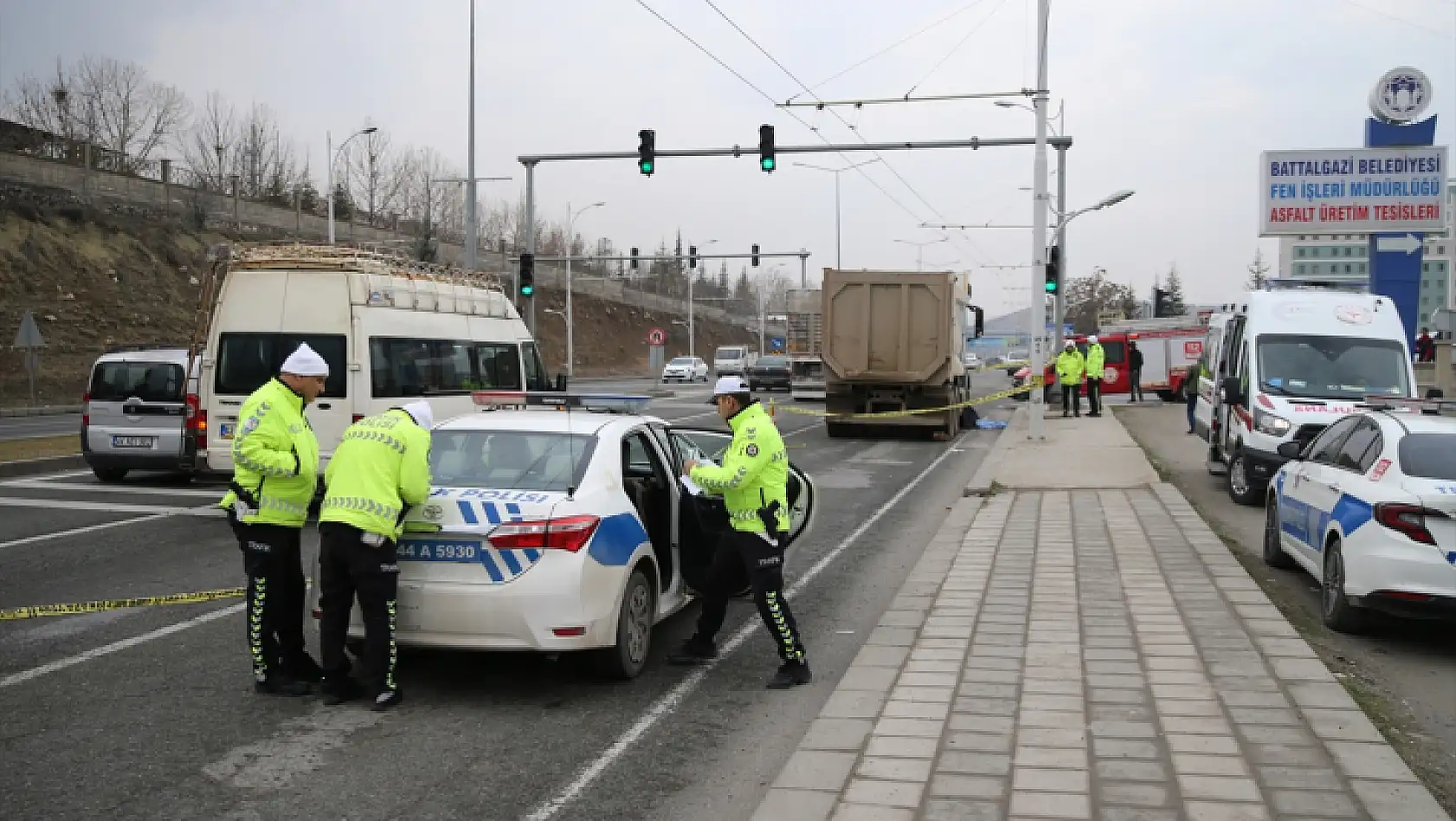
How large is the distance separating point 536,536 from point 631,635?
96cm

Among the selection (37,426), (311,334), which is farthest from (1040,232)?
(37,426)

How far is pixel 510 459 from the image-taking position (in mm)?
6902

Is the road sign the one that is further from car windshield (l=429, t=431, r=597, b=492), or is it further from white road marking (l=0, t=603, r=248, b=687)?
car windshield (l=429, t=431, r=597, b=492)

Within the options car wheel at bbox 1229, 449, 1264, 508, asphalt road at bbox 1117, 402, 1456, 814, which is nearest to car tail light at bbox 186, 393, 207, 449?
asphalt road at bbox 1117, 402, 1456, 814

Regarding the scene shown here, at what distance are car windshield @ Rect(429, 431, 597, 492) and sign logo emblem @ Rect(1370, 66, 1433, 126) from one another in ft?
78.5

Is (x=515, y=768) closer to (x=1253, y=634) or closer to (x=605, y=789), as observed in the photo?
(x=605, y=789)

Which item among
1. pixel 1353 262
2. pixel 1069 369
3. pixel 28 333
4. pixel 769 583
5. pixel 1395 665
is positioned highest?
pixel 1353 262

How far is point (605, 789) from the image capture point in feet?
17.0

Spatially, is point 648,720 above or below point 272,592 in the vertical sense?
below

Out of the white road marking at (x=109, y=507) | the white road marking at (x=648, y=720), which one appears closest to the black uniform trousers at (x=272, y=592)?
the white road marking at (x=648, y=720)

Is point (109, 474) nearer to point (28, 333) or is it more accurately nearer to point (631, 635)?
point (631, 635)

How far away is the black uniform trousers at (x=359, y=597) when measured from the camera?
601 cm

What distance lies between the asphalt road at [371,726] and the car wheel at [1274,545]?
331 cm

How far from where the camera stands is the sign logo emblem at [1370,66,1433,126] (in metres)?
24.9
